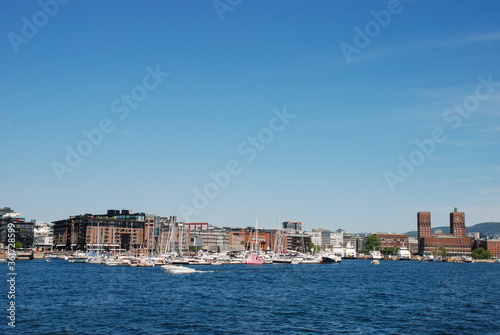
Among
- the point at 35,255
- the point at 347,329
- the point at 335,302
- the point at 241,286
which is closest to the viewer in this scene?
the point at 347,329

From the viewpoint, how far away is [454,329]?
3556 cm

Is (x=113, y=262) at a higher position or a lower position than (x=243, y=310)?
lower

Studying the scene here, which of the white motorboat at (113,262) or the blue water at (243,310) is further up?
the blue water at (243,310)

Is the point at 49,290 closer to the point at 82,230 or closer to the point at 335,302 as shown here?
the point at 335,302

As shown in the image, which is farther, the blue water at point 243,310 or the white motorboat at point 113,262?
the white motorboat at point 113,262

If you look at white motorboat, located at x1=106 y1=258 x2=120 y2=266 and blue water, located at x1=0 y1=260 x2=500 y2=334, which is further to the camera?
white motorboat, located at x1=106 y1=258 x2=120 y2=266

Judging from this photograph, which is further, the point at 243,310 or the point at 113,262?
the point at 113,262

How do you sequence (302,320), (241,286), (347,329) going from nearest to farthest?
(347,329)
(302,320)
(241,286)

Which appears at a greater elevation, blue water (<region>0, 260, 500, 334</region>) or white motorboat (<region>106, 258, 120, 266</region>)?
blue water (<region>0, 260, 500, 334</region>)

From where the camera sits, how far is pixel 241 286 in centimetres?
6488

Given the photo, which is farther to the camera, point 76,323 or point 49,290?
point 49,290

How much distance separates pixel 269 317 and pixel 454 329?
13.7 meters

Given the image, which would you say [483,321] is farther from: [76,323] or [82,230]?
[82,230]

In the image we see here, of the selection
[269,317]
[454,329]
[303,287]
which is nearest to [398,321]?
[454,329]
